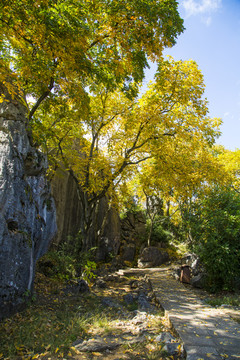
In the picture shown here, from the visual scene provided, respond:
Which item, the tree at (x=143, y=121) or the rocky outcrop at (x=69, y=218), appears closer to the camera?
the tree at (x=143, y=121)

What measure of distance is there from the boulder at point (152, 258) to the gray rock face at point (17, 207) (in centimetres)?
894

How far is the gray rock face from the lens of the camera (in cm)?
423

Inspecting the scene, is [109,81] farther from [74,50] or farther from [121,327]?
[121,327]

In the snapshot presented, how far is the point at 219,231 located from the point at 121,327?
4886 mm

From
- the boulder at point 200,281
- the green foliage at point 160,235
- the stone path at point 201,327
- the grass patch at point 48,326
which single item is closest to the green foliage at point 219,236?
the boulder at point 200,281

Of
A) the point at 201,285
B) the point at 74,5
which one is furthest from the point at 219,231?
the point at 74,5

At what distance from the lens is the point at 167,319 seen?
471 centimetres

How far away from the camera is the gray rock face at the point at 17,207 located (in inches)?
166

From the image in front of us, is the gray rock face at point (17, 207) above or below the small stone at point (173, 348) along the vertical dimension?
above

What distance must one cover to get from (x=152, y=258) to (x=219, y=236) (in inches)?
284

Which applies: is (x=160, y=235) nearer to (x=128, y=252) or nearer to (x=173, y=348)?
(x=128, y=252)

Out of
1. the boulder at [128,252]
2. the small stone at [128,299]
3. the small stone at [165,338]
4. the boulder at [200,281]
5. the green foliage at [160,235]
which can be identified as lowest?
the small stone at [128,299]

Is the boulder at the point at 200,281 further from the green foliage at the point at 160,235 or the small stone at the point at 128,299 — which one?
the green foliage at the point at 160,235

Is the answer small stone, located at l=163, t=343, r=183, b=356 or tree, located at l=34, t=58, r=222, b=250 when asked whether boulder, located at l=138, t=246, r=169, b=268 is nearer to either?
tree, located at l=34, t=58, r=222, b=250
